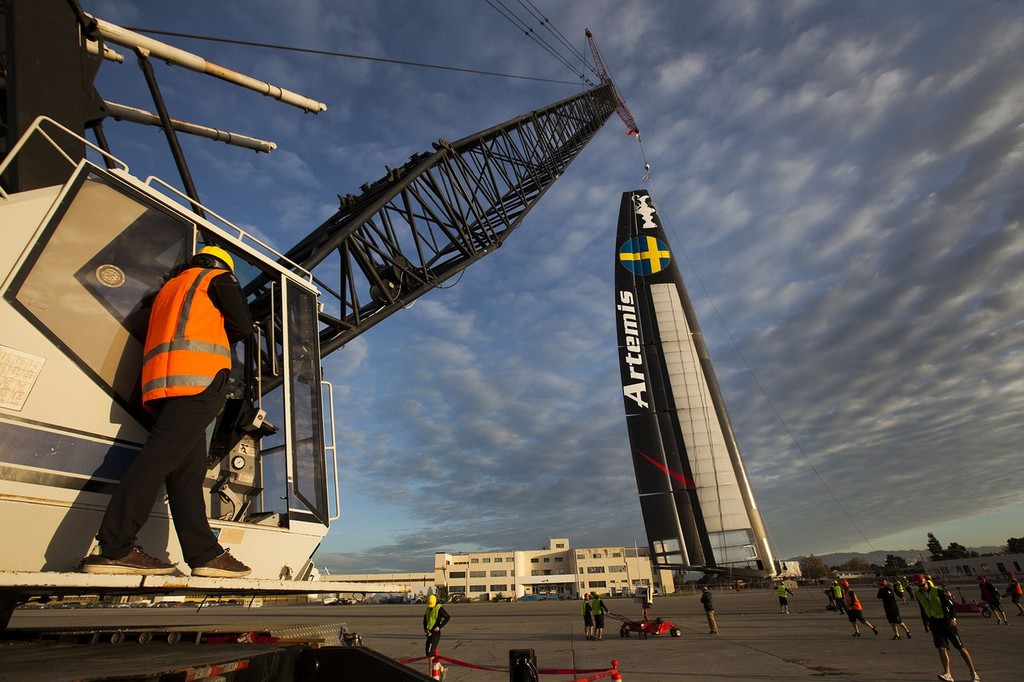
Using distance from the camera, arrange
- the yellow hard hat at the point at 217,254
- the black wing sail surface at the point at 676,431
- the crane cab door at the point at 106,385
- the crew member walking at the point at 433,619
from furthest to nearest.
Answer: the black wing sail surface at the point at 676,431 → the crew member walking at the point at 433,619 → the yellow hard hat at the point at 217,254 → the crane cab door at the point at 106,385

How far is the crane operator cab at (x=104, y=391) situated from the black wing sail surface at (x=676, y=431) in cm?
2454

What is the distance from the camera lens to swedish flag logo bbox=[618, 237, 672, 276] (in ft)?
102

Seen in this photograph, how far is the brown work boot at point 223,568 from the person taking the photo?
2914 millimetres

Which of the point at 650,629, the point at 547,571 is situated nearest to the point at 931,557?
the point at 547,571

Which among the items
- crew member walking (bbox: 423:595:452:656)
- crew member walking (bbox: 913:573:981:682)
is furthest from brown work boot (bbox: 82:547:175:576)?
crew member walking (bbox: 913:573:981:682)

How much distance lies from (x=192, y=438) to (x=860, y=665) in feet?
36.1

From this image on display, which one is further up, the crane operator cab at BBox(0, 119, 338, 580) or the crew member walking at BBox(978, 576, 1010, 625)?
the crane operator cab at BBox(0, 119, 338, 580)

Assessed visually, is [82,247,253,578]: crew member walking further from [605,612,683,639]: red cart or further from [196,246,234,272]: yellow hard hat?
[605,612,683,639]: red cart

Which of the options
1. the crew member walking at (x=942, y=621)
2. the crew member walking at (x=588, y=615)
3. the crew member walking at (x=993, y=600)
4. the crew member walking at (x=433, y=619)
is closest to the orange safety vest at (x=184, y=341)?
the crew member walking at (x=433, y=619)

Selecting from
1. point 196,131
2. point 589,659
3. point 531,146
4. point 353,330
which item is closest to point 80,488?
point 353,330

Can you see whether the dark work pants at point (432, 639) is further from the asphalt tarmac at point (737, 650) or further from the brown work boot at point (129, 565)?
the brown work boot at point (129, 565)

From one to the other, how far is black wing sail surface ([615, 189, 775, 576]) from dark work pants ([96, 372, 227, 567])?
83.9 ft

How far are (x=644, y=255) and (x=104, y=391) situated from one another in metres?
30.7

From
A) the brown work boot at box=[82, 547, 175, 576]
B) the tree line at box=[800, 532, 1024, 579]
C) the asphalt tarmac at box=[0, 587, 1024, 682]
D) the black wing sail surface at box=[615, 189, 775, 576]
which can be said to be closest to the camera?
the brown work boot at box=[82, 547, 175, 576]
